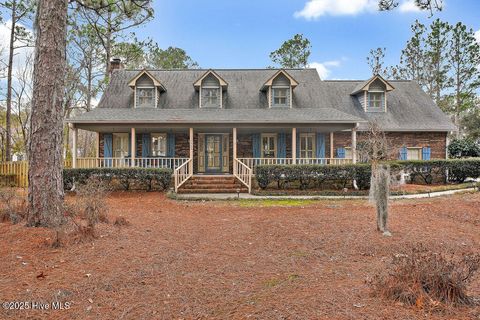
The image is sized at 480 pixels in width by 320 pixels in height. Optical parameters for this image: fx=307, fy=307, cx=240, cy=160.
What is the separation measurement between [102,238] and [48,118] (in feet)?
8.77

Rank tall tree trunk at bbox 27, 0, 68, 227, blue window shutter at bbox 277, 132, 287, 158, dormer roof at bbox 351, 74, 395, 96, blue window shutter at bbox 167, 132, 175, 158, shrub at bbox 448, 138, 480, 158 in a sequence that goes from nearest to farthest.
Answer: tall tree trunk at bbox 27, 0, 68, 227 → blue window shutter at bbox 167, 132, 175, 158 → blue window shutter at bbox 277, 132, 287, 158 → dormer roof at bbox 351, 74, 395, 96 → shrub at bbox 448, 138, 480, 158

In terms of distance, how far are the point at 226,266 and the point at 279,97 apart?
45.6ft

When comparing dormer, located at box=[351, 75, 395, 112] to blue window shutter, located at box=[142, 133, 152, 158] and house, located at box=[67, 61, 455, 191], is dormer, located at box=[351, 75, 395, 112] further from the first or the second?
blue window shutter, located at box=[142, 133, 152, 158]

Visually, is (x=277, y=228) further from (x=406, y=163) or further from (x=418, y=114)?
(x=418, y=114)

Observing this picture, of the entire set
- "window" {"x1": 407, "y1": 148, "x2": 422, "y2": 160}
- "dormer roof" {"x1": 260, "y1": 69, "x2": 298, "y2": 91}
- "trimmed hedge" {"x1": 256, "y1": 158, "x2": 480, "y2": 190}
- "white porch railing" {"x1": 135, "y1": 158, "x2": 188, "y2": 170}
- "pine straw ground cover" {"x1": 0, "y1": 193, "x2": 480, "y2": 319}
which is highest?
"dormer roof" {"x1": 260, "y1": 69, "x2": 298, "y2": 91}

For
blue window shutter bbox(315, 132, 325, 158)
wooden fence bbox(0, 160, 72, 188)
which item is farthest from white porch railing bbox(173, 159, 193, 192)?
wooden fence bbox(0, 160, 72, 188)

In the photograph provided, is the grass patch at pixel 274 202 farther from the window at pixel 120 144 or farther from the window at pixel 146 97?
the window at pixel 146 97

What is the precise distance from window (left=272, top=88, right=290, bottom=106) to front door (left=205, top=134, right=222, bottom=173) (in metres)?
3.65

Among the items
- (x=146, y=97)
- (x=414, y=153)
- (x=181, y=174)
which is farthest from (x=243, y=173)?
(x=414, y=153)

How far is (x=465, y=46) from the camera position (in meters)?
27.0

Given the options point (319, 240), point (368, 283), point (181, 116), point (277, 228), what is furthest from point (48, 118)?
point (181, 116)

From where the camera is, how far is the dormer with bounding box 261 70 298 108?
16938mm

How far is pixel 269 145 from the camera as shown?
17094 millimetres

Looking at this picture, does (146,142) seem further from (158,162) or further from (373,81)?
(373,81)
